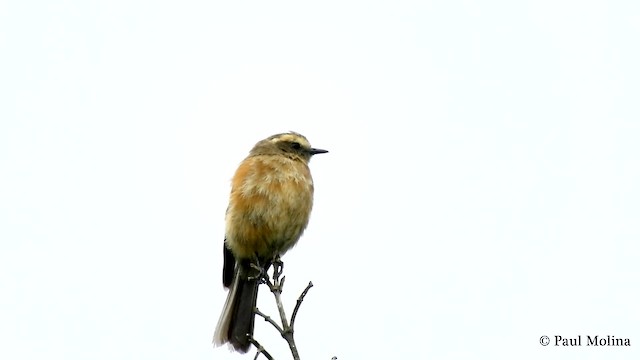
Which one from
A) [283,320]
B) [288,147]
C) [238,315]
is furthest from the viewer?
[288,147]

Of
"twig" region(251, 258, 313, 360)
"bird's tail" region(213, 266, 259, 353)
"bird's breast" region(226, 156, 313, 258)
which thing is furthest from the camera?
"bird's tail" region(213, 266, 259, 353)

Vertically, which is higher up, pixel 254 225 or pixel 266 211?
pixel 266 211

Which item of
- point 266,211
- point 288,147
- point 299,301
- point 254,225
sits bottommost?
point 299,301

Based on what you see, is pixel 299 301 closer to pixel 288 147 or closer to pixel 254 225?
pixel 254 225

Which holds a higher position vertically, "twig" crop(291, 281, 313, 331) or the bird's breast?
the bird's breast

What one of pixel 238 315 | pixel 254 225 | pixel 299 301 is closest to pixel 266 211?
pixel 254 225

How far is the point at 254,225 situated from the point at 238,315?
1.09 meters

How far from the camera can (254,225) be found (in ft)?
28.4

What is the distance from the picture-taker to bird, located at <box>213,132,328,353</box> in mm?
8695

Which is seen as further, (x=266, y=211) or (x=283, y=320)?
(x=266, y=211)

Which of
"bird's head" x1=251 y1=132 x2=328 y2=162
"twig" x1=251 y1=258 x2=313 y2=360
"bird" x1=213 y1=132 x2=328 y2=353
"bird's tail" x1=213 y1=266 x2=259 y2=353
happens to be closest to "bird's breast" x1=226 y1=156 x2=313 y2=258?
"bird" x1=213 y1=132 x2=328 y2=353

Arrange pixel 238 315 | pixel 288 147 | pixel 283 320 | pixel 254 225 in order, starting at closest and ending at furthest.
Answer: pixel 283 320, pixel 254 225, pixel 238 315, pixel 288 147

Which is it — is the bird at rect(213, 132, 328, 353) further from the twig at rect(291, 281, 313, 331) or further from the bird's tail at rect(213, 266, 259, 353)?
the twig at rect(291, 281, 313, 331)

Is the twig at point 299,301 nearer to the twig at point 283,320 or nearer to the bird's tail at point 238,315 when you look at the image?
the twig at point 283,320
